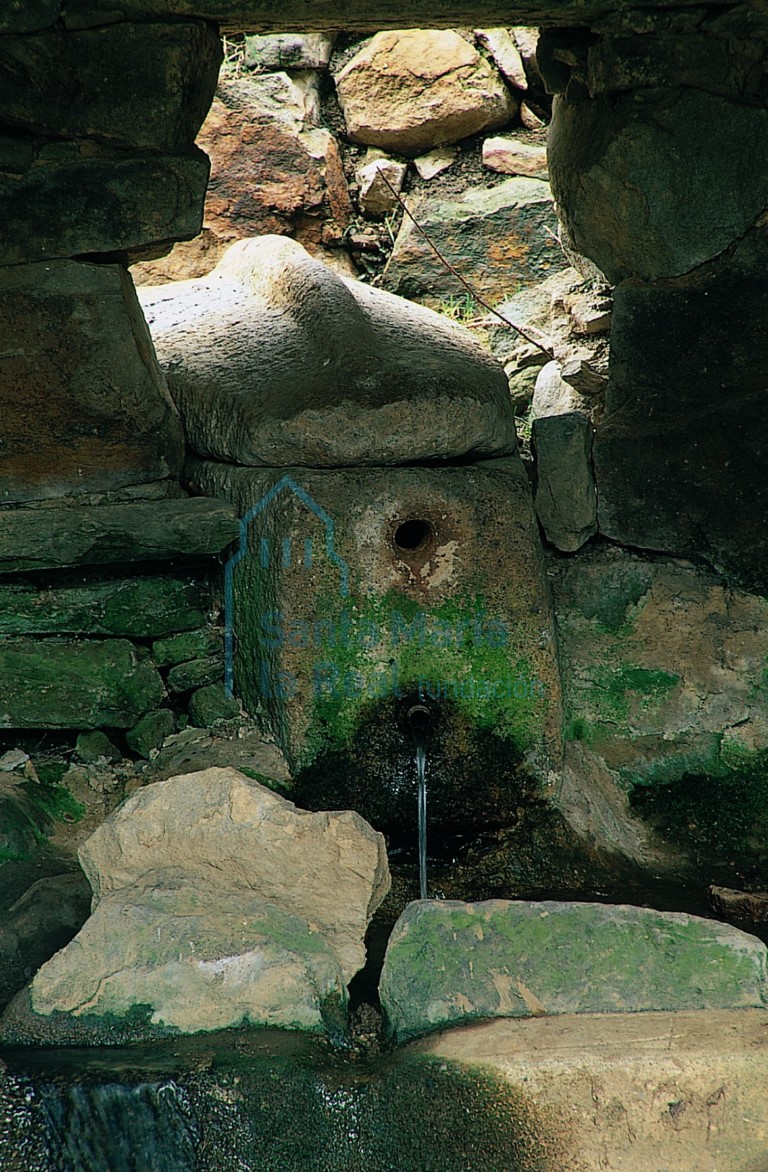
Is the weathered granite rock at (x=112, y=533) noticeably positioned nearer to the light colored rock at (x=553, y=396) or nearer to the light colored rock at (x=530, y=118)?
the light colored rock at (x=553, y=396)

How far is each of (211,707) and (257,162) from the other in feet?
8.42

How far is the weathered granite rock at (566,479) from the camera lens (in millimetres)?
3158

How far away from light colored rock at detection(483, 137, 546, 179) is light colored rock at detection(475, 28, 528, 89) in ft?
0.73

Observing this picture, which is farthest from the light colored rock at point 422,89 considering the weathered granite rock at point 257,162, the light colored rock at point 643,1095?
the light colored rock at point 643,1095

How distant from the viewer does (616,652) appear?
3.18 metres

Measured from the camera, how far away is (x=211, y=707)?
3188 millimetres

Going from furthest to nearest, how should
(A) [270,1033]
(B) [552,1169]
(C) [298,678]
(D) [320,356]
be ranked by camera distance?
(D) [320,356] < (C) [298,678] < (A) [270,1033] < (B) [552,1169]

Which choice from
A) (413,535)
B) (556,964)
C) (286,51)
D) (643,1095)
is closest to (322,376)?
(413,535)

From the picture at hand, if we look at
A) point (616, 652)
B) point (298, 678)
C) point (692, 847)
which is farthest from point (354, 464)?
point (692, 847)

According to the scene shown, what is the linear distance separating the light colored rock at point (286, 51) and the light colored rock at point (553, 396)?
5.99ft

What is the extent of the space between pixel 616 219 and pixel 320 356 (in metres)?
0.84

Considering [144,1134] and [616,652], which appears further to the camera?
[616,652]

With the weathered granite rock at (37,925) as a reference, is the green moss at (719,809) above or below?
below

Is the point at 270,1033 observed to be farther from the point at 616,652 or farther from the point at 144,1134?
the point at 616,652
